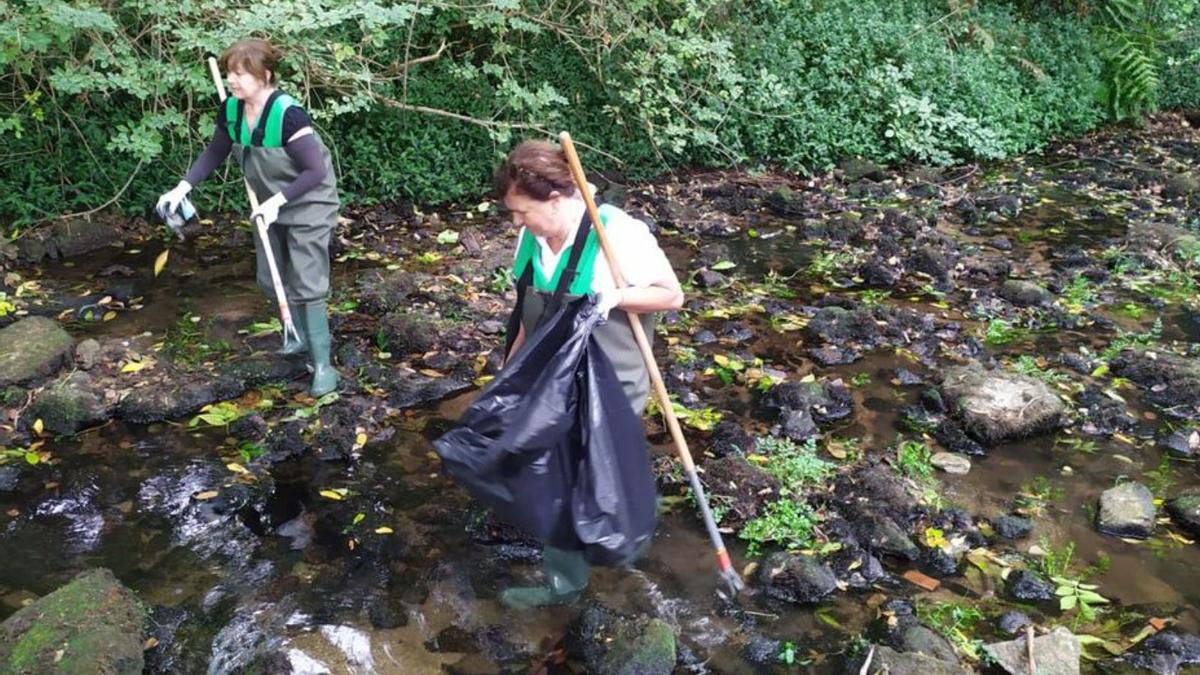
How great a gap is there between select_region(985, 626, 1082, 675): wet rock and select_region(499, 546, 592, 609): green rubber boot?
1.67 metres

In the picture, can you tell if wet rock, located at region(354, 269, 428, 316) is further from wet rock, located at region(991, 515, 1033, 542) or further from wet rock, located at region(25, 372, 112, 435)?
wet rock, located at region(991, 515, 1033, 542)

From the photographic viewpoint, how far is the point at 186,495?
4750 millimetres

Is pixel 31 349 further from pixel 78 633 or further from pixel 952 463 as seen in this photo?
pixel 952 463

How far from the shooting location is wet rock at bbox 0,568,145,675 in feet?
11.0

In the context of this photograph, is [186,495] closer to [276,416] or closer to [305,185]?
[276,416]

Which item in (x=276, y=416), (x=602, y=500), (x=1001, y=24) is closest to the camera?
(x=602, y=500)

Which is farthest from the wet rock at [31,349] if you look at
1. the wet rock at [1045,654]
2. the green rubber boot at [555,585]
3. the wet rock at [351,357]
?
the wet rock at [1045,654]

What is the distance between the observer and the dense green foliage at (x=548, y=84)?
6.98 meters

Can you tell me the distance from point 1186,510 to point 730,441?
89.6 inches

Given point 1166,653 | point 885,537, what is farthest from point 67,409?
point 1166,653

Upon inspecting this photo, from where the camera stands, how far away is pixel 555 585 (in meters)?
3.89

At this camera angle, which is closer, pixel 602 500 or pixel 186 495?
pixel 602 500

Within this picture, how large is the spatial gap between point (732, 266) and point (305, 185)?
4.28 m

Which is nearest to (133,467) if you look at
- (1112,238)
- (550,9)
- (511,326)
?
(511,326)
